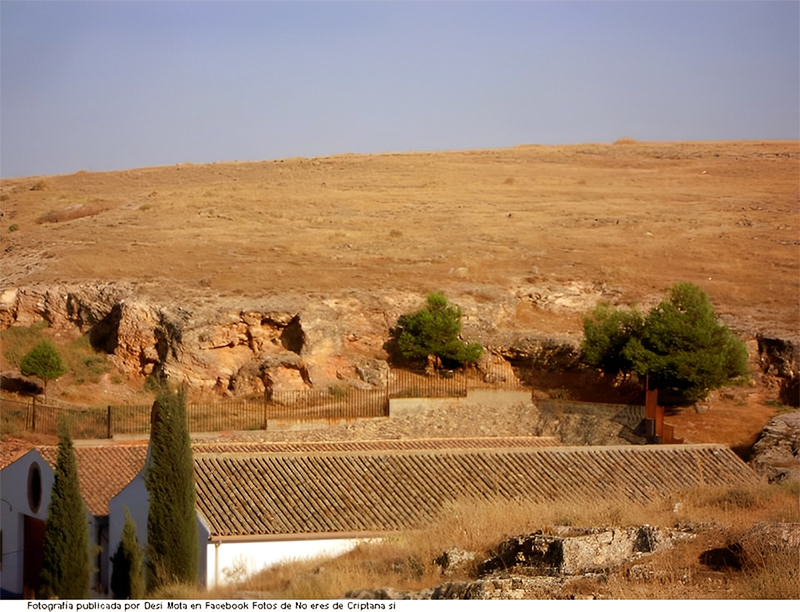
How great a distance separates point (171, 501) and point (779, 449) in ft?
48.9

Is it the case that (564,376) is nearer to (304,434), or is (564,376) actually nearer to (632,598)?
(304,434)

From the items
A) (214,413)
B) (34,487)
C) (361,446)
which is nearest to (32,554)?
(34,487)

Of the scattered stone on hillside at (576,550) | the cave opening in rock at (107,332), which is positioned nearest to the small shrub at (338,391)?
the cave opening in rock at (107,332)

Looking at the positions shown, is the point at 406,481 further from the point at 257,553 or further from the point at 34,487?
the point at 34,487

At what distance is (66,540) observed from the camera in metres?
15.8

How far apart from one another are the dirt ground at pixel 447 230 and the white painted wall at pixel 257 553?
44.4 ft

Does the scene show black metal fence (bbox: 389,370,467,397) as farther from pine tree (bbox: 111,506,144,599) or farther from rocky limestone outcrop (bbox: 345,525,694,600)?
rocky limestone outcrop (bbox: 345,525,694,600)

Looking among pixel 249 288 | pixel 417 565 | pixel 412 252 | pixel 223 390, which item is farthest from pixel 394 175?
pixel 417 565

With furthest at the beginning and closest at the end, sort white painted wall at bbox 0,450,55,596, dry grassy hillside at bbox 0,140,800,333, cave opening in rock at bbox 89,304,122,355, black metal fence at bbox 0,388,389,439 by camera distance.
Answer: dry grassy hillside at bbox 0,140,800,333 → cave opening in rock at bbox 89,304,122,355 → black metal fence at bbox 0,388,389,439 → white painted wall at bbox 0,450,55,596

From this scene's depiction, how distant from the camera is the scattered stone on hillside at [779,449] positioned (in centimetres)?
2431

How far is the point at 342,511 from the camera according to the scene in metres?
19.0

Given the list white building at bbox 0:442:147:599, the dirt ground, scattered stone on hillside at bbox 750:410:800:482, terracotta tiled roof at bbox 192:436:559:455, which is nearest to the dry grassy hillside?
the dirt ground

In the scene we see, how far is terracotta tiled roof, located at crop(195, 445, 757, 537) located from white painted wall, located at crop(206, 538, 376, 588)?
8.3 inches

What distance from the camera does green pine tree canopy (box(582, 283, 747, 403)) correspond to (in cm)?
2970
